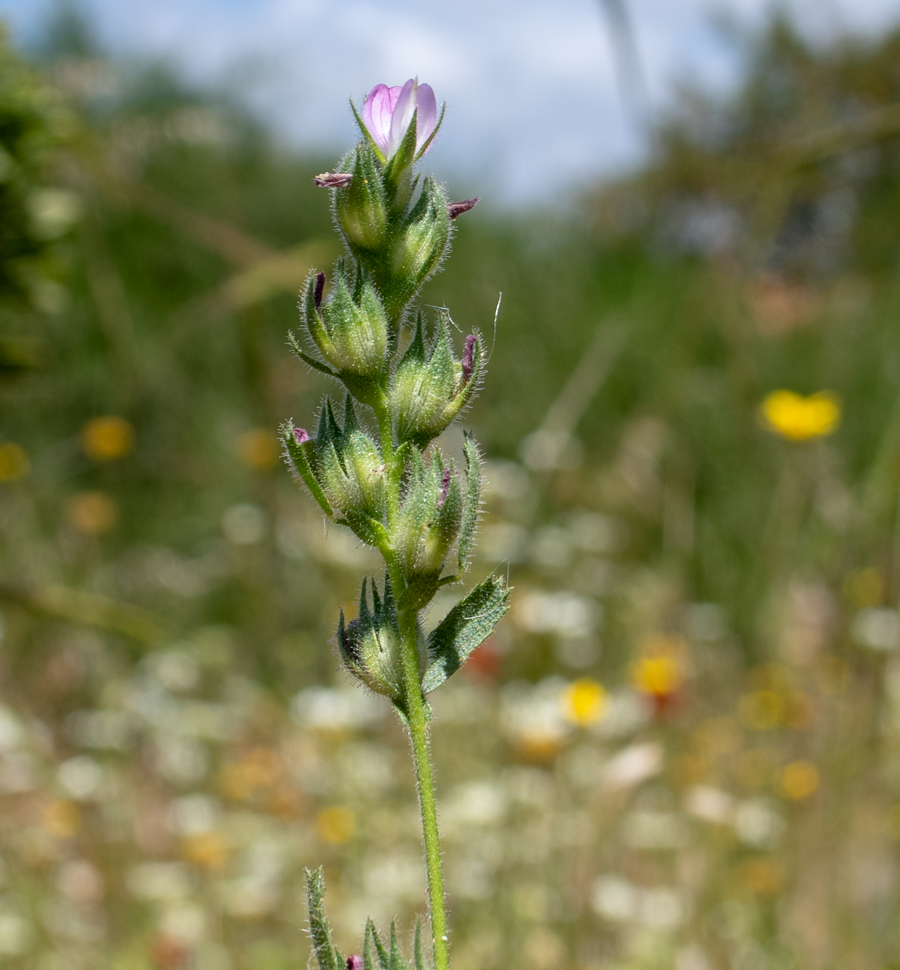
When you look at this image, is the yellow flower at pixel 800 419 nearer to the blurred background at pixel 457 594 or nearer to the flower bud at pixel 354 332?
the blurred background at pixel 457 594

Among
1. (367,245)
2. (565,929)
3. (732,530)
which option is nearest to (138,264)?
(732,530)

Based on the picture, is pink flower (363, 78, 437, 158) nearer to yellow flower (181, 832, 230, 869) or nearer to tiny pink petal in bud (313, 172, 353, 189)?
tiny pink petal in bud (313, 172, 353, 189)

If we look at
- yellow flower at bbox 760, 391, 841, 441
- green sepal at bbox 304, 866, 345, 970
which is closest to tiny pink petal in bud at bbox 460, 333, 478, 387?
green sepal at bbox 304, 866, 345, 970

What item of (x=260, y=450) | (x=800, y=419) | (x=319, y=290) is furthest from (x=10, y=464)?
(x=319, y=290)

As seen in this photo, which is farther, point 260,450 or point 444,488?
point 260,450

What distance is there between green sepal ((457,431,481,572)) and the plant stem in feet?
0.16

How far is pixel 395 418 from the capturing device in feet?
1.91

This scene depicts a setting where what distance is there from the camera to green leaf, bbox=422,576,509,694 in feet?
1.93

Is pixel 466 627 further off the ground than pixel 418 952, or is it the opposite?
pixel 466 627

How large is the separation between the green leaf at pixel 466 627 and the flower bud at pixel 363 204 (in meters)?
0.21

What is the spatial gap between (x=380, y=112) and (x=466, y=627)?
0.30m

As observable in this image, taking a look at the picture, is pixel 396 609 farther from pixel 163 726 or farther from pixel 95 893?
pixel 163 726

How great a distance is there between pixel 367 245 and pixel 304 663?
3.00 meters

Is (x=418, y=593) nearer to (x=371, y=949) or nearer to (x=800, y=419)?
(x=371, y=949)
